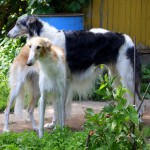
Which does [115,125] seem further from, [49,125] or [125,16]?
[125,16]

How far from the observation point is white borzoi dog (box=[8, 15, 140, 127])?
22.6 feet

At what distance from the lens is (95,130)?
4.32 m

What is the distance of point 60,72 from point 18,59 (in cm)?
87

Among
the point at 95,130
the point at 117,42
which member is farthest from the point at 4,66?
the point at 95,130

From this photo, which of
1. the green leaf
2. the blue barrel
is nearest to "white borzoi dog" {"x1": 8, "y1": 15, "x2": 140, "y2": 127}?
the blue barrel

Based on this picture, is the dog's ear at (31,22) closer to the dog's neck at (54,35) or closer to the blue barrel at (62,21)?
the dog's neck at (54,35)

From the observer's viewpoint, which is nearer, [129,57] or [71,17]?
[129,57]

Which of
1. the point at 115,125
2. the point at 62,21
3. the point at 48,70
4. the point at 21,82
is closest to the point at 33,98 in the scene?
the point at 21,82

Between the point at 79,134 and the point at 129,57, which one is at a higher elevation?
the point at 129,57

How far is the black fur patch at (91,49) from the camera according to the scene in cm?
691

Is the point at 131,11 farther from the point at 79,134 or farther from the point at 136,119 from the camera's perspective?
the point at 136,119

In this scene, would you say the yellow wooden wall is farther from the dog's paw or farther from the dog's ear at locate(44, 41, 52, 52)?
the dog's ear at locate(44, 41, 52, 52)

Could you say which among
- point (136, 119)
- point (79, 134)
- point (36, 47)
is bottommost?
point (79, 134)

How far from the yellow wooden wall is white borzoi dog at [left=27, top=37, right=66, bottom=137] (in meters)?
4.72
